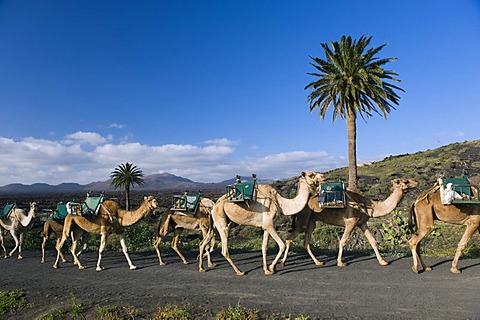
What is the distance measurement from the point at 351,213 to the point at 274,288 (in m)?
4.28

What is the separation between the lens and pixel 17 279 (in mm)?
12672

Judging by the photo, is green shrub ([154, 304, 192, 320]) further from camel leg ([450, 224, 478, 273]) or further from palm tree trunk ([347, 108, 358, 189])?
palm tree trunk ([347, 108, 358, 189])

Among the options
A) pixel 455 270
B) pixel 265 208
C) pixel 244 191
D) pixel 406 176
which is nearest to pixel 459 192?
pixel 455 270

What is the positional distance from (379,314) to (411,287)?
244 centimetres

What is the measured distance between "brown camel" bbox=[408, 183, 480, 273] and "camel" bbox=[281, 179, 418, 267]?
93 centimetres

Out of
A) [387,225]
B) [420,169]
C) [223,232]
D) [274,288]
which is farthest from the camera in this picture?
[420,169]

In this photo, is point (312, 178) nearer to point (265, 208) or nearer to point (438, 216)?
point (265, 208)

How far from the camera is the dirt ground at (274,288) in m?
8.39

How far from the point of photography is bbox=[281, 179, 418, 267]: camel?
12.9 m

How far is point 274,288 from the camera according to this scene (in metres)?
10.3

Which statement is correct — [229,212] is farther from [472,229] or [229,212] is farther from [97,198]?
[472,229]

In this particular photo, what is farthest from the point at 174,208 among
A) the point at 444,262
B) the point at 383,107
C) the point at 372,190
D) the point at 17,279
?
the point at 372,190

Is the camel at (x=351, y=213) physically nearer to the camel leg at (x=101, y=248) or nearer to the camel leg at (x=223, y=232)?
the camel leg at (x=223, y=232)

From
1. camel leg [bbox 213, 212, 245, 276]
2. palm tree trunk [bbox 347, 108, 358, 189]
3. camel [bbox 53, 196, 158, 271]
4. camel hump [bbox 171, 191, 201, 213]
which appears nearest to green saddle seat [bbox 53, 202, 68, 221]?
camel [bbox 53, 196, 158, 271]
